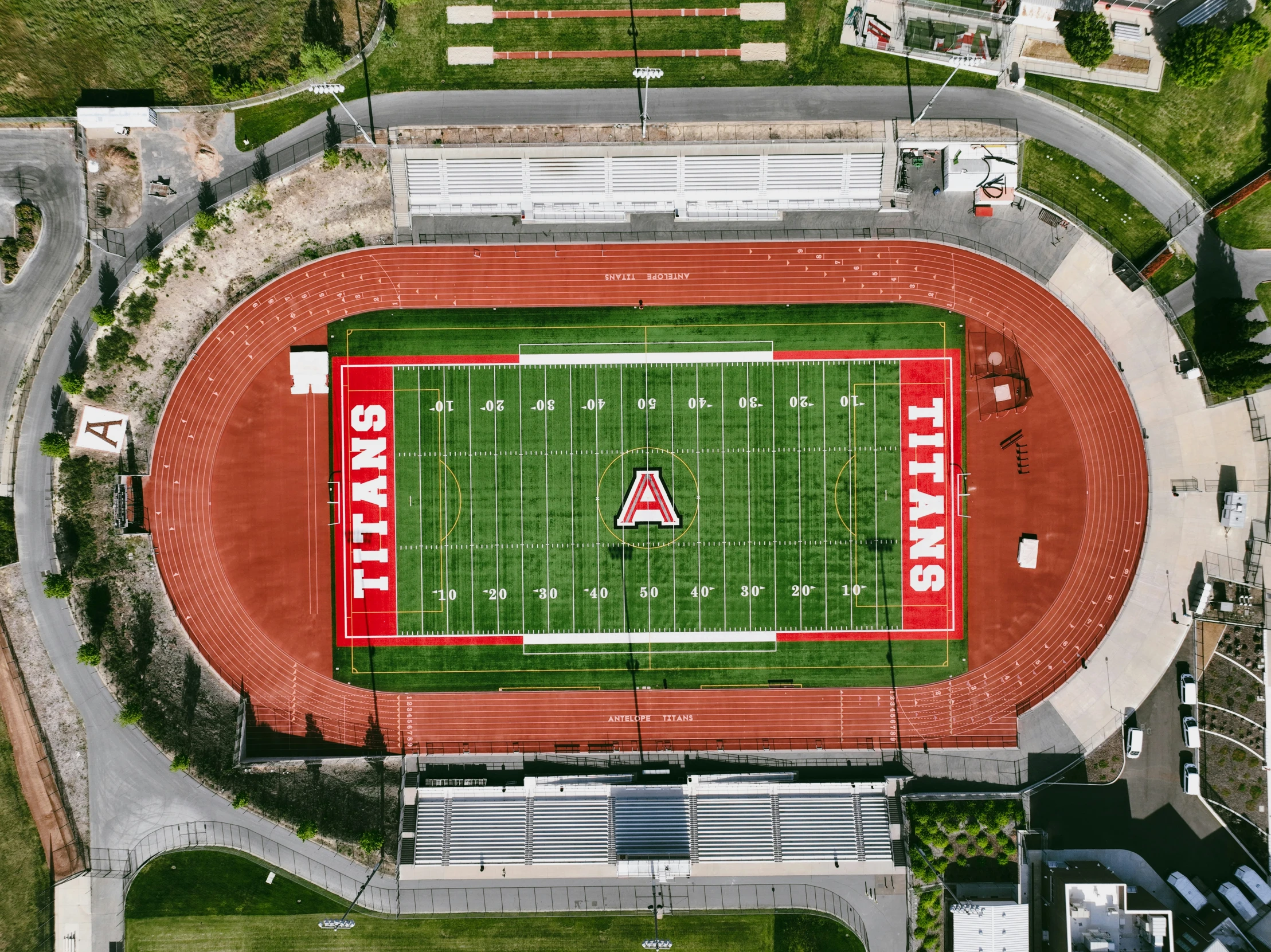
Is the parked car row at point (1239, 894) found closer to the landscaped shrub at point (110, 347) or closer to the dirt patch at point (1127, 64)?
the dirt patch at point (1127, 64)

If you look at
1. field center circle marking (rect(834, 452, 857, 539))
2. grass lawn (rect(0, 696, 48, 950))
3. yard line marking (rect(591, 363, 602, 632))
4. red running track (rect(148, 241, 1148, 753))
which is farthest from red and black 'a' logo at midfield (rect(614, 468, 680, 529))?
grass lawn (rect(0, 696, 48, 950))

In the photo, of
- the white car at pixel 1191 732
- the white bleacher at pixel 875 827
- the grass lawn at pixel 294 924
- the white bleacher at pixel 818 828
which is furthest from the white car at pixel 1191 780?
the grass lawn at pixel 294 924

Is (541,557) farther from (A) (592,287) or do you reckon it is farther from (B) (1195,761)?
(B) (1195,761)

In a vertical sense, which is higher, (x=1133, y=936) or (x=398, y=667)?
(x=398, y=667)

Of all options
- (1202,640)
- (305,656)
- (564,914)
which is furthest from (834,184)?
(564,914)

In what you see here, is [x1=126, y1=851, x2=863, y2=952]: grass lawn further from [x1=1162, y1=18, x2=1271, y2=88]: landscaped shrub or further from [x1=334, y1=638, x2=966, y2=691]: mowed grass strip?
[x1=1162, y1=18, x2=1271, y2=88]: landscaped shrub

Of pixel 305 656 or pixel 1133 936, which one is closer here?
pixel 1133 936
